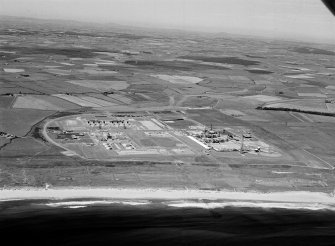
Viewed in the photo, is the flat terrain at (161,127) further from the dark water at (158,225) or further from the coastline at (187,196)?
the dark water at (158,225)

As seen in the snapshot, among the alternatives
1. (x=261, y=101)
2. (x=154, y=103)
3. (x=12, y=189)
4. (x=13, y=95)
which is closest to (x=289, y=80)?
(x=261, y=101)

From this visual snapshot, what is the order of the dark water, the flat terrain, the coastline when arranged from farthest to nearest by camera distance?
the flat terrain < the coastline < the dark water

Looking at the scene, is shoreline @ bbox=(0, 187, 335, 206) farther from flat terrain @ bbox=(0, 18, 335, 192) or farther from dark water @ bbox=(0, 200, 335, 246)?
dark water @ bbox=(0, 200, 335, 246)

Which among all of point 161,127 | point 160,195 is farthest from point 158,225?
point 161,127

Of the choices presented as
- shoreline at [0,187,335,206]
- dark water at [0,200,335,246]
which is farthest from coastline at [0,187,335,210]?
dark water at [0,200,335,246]

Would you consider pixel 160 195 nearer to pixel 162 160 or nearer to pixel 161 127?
pixel 162 160

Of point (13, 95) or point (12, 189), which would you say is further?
point (13, 95)

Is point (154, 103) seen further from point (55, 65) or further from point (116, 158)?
point (55, 65)
